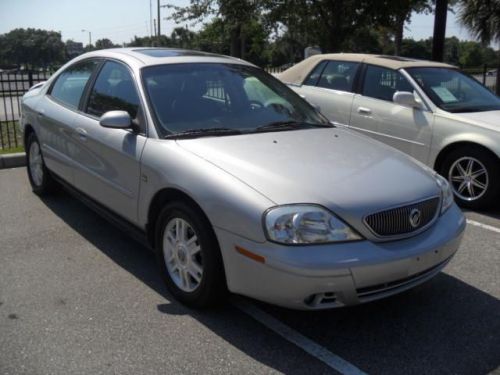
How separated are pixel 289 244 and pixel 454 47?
284ft

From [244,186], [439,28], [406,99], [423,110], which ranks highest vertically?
[439,28]

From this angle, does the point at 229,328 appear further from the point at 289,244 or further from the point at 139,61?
the point at 139,61

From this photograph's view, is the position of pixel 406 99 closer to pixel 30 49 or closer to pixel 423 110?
pixel 423 110

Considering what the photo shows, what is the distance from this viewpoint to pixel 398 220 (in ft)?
10.0

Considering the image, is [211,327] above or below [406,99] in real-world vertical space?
below

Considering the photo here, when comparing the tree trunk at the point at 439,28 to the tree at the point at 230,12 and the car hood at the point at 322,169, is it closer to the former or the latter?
the tree at the point at 230,12

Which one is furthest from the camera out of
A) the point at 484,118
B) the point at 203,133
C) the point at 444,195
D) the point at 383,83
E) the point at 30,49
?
the point at 30,49

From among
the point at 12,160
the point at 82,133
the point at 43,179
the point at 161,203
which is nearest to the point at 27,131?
the point at 43,179

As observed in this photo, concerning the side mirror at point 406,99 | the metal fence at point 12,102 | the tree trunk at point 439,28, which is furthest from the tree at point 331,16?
the side mirror at point 406,99

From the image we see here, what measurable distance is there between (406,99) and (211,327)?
387cm

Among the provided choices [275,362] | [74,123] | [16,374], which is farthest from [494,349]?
[74,123]

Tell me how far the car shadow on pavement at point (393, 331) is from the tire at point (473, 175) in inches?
80.1

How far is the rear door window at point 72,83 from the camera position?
483 centimetres

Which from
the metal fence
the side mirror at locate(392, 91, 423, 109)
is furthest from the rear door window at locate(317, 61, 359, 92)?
the metal fence
